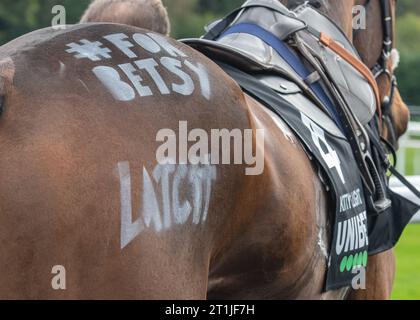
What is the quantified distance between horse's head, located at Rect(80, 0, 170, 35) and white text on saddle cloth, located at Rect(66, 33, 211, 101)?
187 cm

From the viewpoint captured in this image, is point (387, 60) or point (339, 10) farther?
point (387, 60)

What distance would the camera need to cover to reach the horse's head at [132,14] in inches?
180

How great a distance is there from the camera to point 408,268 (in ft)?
27.4

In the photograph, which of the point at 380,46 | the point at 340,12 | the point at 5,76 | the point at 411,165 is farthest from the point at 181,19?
the point at 5,76

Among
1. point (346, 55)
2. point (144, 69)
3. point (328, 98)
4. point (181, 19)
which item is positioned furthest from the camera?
point (181, 19)

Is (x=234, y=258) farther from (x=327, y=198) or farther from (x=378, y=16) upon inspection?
(x=378, y=16)

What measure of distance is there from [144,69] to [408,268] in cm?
627

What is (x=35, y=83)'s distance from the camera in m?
2.33

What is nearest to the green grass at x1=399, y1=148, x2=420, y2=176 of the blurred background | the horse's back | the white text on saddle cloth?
the blurred background

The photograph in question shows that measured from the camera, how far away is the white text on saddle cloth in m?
2.46

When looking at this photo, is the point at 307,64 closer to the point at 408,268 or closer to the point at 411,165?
the point at 408,268

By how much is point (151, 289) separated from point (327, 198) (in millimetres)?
1165

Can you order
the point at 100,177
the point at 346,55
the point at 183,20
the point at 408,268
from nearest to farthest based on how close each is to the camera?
1. the point at 100,177
2. the point at 346,55
3. the point at 408,268
4. the point at 183,20

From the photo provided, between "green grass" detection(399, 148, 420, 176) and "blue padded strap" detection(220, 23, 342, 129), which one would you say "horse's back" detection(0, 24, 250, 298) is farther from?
"green grass" detection(399, 148, 420, 176)
